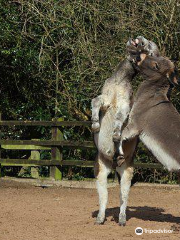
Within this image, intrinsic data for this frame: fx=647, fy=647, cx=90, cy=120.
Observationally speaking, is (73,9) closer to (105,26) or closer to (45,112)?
(105,26)

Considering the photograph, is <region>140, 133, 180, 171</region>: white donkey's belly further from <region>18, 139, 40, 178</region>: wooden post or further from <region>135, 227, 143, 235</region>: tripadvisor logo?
<region>18, 139, 40, 178</region>: wooden post

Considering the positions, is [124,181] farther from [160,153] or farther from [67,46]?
[67,46]

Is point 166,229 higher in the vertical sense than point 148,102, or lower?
lower

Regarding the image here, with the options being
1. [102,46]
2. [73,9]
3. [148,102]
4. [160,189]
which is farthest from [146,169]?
[148,102]

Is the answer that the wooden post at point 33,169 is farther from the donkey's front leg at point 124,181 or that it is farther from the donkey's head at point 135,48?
the donkey's head at point 135,48

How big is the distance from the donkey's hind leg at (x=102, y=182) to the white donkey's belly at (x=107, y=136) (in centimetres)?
14

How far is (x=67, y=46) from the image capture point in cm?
1497

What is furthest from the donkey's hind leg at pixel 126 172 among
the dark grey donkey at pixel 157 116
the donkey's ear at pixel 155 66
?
the donkey's ear at pixel 155 66

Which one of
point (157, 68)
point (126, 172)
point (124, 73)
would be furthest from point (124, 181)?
point (157, 68)

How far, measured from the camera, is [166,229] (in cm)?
859

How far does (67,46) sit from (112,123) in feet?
20.8

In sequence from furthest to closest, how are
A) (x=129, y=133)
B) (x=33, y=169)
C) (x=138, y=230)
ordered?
(x=33, y=169)
(x=129, y=133)
(x=138, y=230)

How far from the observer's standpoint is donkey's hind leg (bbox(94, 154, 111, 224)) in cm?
898

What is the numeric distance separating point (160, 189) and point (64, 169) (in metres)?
3.17
